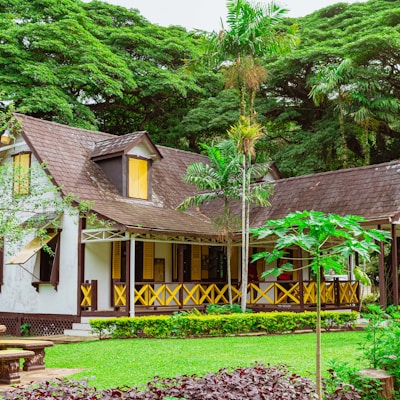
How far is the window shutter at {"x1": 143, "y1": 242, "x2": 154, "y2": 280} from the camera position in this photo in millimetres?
21891

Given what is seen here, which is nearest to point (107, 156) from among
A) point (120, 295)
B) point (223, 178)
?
point (223, 178)

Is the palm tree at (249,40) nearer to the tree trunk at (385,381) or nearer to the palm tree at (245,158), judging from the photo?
the palm tree at (245,158)

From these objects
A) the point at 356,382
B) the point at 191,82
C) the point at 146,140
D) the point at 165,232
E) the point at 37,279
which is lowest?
the point at 356,382

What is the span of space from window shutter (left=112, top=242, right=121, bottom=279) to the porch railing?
2.34 feet

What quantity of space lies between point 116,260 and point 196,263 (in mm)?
3506

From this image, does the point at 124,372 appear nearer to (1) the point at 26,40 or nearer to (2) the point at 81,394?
(2) the point at 81,394

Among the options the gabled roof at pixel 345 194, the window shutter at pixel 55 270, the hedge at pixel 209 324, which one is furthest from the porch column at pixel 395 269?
the window shutter at pixel 55 270

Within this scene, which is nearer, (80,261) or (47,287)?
(80,261)

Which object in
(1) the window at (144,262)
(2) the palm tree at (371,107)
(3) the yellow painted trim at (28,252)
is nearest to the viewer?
(3) the yellow painted trim at (28,252)

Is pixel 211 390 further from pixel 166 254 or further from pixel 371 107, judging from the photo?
pixel 371 107

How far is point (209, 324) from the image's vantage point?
17.0 metres

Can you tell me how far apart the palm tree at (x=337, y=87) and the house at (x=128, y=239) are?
490cm

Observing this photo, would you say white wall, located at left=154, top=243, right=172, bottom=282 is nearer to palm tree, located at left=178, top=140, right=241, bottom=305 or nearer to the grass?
palm tree, located at left=178, top=140, right=241, bottom=305

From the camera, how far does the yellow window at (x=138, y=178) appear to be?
74.6 feet
